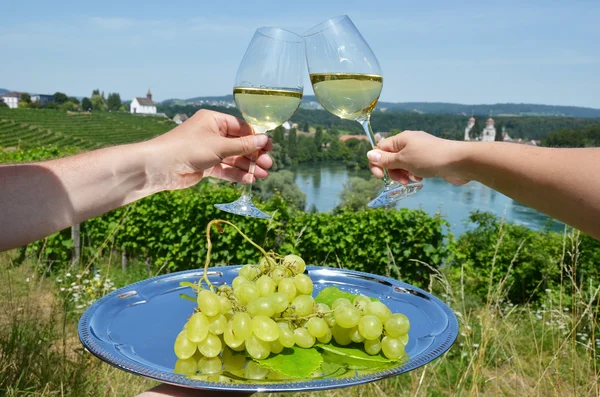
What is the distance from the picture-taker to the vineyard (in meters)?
49.5

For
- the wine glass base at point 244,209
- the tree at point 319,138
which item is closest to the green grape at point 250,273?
the wine glass base at point 244,209

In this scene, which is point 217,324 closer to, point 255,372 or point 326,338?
point 255,372

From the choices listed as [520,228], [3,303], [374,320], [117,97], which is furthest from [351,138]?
[117,97]

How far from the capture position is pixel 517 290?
8453mm

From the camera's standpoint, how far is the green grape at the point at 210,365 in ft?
4.43

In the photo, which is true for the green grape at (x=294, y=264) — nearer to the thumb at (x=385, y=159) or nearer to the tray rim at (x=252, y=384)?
the tray rim at (x=252, y=384)

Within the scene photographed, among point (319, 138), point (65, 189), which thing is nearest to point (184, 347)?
point (65, 189)

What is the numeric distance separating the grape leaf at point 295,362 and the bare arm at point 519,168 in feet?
2.81

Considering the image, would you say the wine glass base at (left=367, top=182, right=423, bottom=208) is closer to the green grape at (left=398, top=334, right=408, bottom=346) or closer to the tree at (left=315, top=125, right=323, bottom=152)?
the green grape at (left=398, top=334, right=408, bottom=346)

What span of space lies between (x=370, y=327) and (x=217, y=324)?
42 centimetres

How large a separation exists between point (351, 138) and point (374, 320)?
40.9 meters

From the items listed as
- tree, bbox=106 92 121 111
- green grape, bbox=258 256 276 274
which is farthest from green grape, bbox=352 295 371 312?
tree, bbox=106 92 121 111

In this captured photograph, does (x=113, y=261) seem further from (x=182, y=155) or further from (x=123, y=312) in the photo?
(x=123, y=312)

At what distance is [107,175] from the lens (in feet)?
7.62
